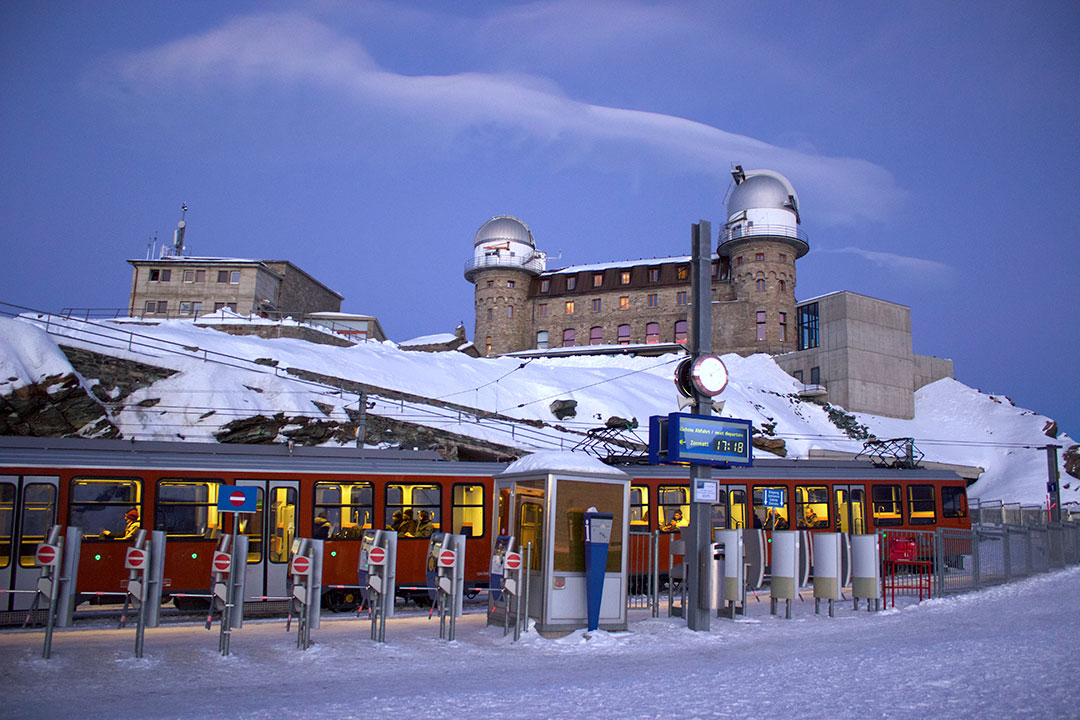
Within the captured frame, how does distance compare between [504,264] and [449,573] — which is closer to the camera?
[449,573]

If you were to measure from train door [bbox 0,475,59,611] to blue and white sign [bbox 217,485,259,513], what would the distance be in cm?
275

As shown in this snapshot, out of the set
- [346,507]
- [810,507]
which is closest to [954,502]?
[810,507]

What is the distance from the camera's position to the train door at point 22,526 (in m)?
15.3

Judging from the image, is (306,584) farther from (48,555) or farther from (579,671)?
(579,671)

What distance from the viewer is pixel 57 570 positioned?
1101 cm

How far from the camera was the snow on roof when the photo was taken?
1348cm

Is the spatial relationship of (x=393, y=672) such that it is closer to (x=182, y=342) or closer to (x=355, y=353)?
(x=182, y=342)

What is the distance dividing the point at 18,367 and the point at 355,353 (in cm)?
2009

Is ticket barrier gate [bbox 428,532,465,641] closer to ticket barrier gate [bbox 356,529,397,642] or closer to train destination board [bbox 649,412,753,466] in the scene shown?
ticket barrier gate [bbox 356,529,397,642]

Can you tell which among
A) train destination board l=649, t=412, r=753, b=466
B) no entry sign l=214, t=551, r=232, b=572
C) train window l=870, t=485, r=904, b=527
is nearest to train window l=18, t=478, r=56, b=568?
no entry sign l=214, t=551, r=232, b=572

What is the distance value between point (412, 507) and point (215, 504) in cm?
374

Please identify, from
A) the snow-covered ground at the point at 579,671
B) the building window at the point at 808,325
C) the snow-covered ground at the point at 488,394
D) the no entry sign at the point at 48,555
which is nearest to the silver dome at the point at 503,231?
the snow-covered ground at the point at 488,394

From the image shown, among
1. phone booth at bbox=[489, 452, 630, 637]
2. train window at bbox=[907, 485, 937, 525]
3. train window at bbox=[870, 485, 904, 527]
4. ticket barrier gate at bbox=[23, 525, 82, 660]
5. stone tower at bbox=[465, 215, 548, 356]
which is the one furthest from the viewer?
stone tower at bbox=[465, 215, 548, 356]

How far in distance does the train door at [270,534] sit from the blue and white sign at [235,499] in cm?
10
